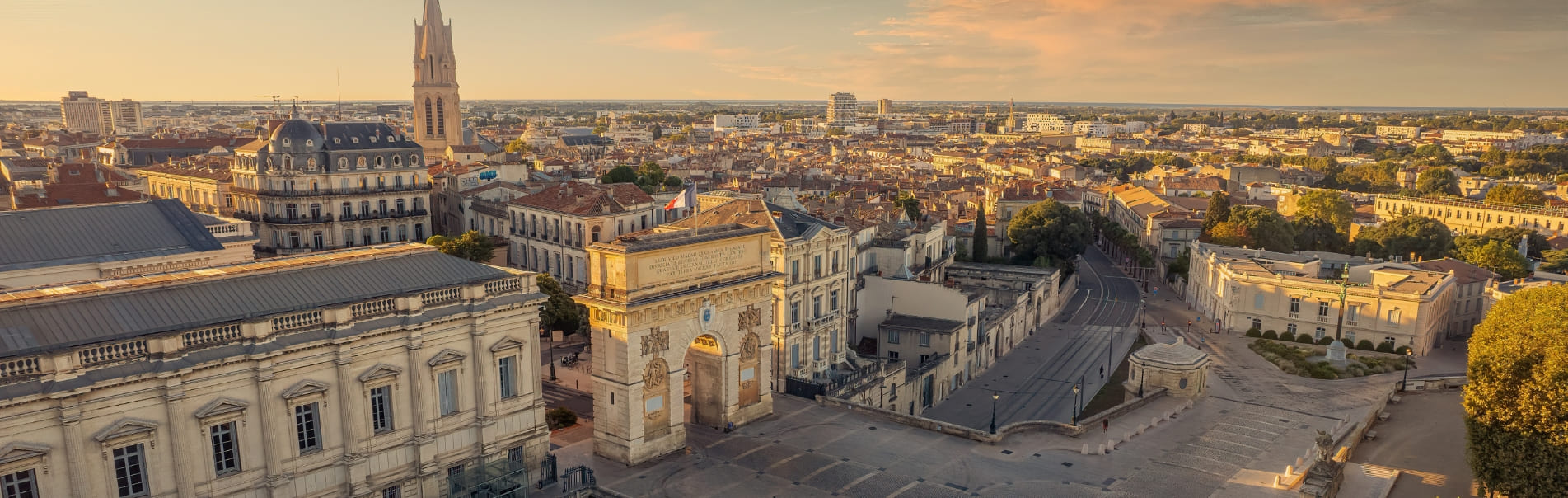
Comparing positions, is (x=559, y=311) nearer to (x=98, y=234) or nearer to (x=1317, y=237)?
(x=98, y=234)

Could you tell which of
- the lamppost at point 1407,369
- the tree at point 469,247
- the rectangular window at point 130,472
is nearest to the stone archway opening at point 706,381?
the rectangular window at point 130,472

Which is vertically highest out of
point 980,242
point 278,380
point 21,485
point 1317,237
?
point 278,380

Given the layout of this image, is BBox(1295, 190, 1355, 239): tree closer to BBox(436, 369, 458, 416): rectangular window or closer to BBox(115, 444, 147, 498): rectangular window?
BBox(436, 369, 458, 416): rectangular window

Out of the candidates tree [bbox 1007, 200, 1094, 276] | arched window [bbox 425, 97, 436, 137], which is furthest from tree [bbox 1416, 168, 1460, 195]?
arched window [bbox 425, 97, 436, 137]

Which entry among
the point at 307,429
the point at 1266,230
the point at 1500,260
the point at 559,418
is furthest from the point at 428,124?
the point at 1500,260

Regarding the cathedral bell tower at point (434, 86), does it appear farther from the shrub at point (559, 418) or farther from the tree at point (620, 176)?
the shrub at point (559, 418)
